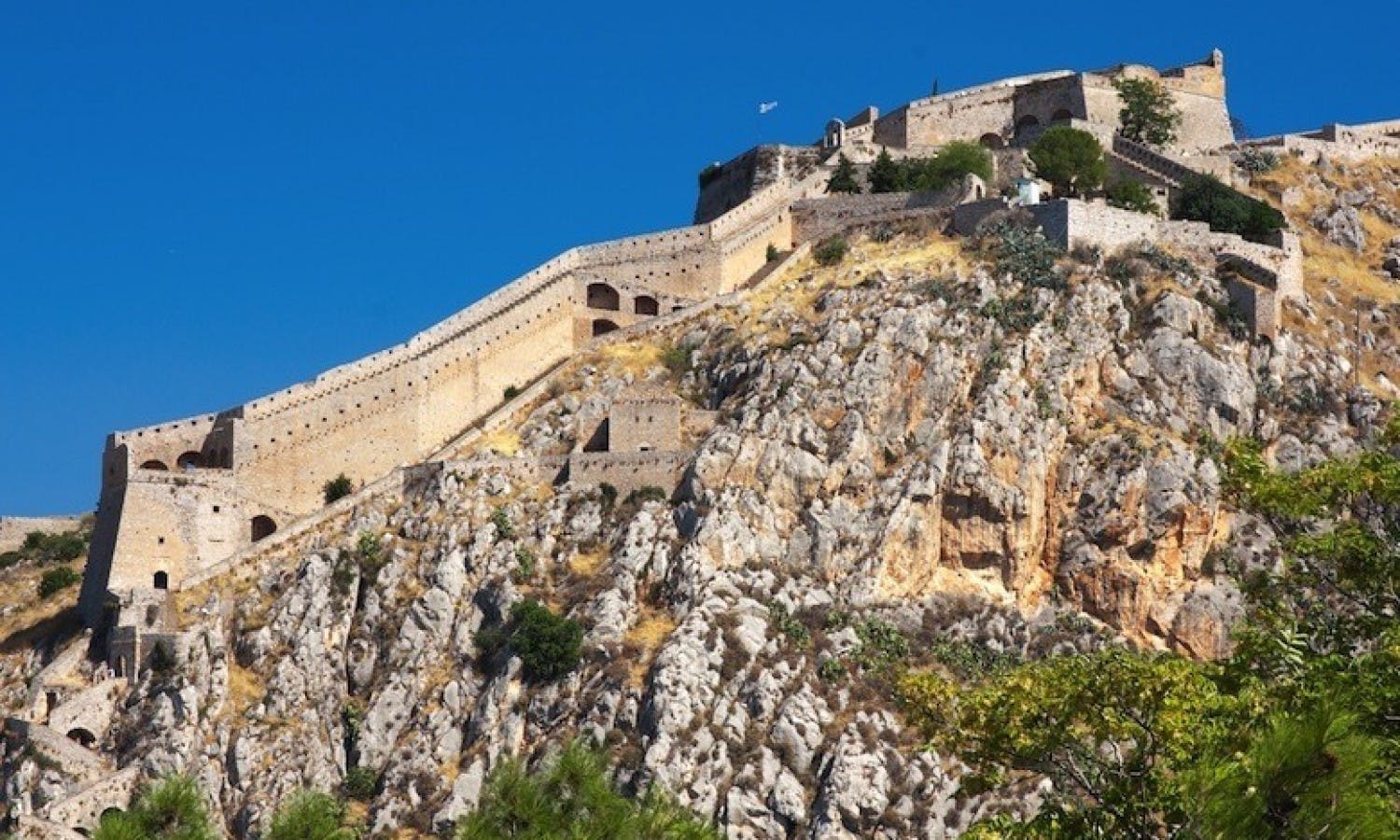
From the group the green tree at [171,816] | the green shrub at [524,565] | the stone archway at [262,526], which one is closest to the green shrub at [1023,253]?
the green shrub at [524,565]

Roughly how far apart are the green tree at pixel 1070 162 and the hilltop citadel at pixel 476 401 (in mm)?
1532

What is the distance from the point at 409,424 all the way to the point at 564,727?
1473cm

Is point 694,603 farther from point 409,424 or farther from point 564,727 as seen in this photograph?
point 409,424

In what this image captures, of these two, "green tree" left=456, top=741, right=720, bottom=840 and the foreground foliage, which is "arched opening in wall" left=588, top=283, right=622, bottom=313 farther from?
the foreground foliage

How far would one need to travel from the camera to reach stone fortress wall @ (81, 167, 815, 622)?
64500 mm

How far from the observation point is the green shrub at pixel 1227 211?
78.3 meters

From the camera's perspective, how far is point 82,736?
59.5 metres

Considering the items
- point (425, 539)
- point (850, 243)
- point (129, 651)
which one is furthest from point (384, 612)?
point (850, 243)

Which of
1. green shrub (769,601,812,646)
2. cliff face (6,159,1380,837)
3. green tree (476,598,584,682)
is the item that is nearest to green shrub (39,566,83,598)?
cliff face (6,159,1380,837)

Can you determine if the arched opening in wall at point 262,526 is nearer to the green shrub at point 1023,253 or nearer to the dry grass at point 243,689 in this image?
the dry grass at point 243,689

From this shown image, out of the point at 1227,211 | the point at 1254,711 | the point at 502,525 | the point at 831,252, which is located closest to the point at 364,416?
the point at 502,525

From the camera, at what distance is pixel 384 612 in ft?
205

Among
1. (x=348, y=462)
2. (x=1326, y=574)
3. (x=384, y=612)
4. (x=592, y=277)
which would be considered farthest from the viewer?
(x=592, y=277)

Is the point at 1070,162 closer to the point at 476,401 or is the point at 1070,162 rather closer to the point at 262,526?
the point at 476,401
